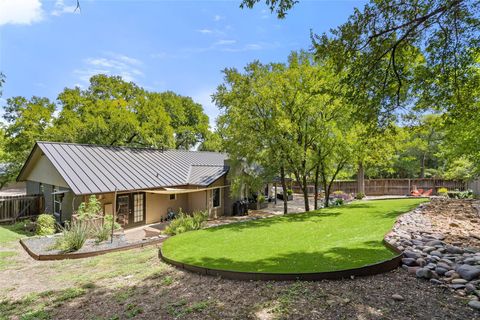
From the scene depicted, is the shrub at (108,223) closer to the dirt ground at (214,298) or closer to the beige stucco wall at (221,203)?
the dirt ground at (214,298)

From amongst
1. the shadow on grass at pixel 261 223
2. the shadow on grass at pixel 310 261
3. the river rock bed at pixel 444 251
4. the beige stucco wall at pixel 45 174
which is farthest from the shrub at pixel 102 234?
the river rock bed at pixel 444 251

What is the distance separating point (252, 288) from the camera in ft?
16.2

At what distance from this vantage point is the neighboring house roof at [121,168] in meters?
13.2

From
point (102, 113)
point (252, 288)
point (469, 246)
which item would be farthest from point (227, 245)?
point (102, 113)

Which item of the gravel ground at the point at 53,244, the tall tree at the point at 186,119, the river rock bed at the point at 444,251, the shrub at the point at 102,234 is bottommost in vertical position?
the gravel ground at the point at 53,244

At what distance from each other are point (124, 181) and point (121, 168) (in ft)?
4.96

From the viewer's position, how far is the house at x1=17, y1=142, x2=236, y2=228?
1334 cm

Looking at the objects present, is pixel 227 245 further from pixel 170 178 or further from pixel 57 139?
pixel 57 139

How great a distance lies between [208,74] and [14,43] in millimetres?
10196

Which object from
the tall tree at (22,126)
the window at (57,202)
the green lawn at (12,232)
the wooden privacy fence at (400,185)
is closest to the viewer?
the green lawn at (12,232)

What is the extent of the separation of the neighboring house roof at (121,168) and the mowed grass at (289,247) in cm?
585

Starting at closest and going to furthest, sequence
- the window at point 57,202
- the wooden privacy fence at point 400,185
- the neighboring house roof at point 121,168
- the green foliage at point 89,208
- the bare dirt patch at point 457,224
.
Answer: the bare dirt patch at point 457,224 → the green foliage at point 89,208 → the neighboring house roof at point 121,168 → the window at point 57,202 → the wooden privacy fence at point 400,185

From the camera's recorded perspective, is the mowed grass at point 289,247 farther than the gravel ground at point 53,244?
No

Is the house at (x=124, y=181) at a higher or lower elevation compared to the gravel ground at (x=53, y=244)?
higher
